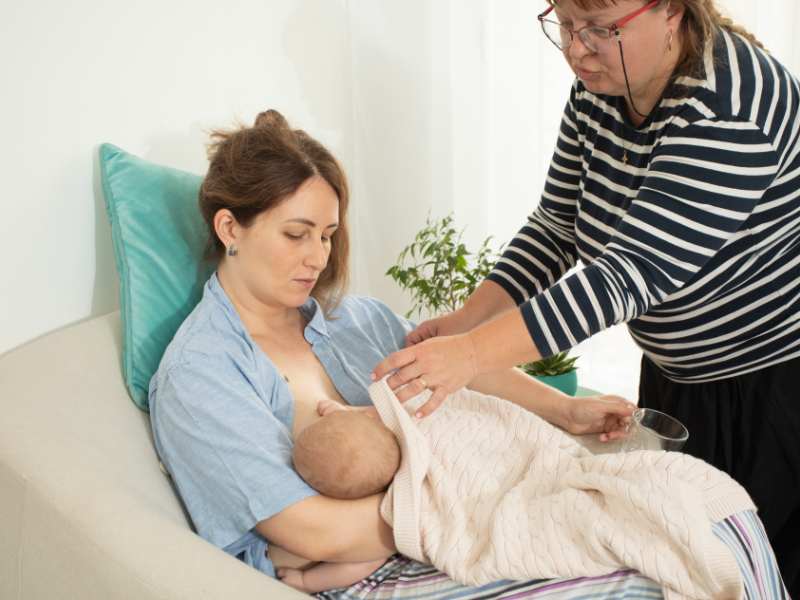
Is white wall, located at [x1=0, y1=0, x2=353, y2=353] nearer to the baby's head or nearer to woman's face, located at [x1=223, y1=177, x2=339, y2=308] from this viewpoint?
woman's face, located at [x1=223, y1=177, x2=339, y2=308]

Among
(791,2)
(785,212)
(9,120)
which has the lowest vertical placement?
(785,212)

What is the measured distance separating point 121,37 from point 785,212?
1.27 metres

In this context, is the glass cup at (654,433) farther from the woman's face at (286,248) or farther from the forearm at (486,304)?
the woman's face at (286,248)

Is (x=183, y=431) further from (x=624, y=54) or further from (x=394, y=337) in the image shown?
(x=624, y=54)

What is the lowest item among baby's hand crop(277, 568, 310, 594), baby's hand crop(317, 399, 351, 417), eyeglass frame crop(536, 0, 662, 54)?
baby's hand crop(277, 568, 310, 594)

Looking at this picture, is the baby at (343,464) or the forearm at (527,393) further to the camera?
the forearm at (527,393)

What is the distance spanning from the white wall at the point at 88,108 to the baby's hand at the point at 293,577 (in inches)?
25.5

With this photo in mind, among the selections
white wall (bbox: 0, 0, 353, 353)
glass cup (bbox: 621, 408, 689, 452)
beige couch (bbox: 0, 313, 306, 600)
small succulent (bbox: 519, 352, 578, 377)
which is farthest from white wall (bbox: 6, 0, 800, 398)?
glass cup (bbox: 621, 408, 689, 452)

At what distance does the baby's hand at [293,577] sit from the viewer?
1.36 metres

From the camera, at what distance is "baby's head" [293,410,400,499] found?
1320 millimetres

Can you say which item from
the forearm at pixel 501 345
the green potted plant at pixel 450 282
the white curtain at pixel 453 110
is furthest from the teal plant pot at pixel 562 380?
the forearm at pixel 501 345

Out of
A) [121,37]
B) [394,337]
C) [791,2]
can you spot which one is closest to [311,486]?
[394,337]

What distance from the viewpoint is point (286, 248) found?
5.25 feet

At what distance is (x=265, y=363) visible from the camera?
1564mm
